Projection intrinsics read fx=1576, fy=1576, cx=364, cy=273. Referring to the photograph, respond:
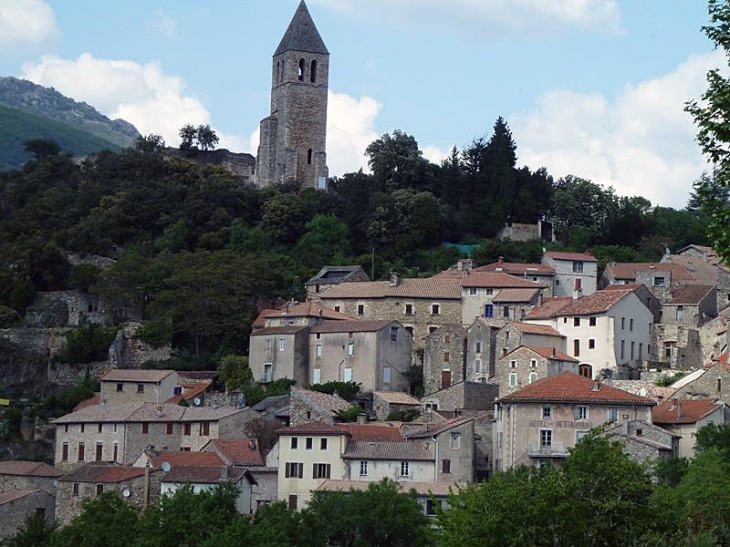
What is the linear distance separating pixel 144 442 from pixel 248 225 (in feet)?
89.0

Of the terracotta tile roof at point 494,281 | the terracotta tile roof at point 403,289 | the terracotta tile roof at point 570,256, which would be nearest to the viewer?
the terracotta tile roof at point 494,281

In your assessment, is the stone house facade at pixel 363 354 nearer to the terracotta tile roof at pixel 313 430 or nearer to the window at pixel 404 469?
the terracotta tile roof at pixel 313 430

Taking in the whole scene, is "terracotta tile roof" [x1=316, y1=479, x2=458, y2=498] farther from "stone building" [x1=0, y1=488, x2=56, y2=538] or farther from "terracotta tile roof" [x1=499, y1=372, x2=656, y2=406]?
"stone building" [x1=0, y1=488, x2=56, y2=538]

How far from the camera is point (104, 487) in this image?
59.4 m

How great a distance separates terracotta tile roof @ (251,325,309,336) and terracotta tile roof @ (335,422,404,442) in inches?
443

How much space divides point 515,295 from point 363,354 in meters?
8.51

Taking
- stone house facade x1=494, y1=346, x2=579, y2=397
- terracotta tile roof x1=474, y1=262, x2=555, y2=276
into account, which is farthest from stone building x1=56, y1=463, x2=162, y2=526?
terracotta tile roof x1=474, y1=262, x2=555, y2=276

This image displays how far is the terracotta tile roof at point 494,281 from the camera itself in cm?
7556

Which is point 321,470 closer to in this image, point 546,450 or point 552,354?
point 546,450

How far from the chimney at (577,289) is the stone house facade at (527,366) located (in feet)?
20.4

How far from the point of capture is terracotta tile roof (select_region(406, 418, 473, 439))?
59688 millimetres

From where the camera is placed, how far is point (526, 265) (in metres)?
79.9

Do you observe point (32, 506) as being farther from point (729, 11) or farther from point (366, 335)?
point (729, 11)

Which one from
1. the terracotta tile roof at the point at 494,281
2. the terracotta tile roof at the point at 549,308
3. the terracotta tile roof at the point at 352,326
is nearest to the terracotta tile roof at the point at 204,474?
the terracotta tile roof at the point at 352,326
